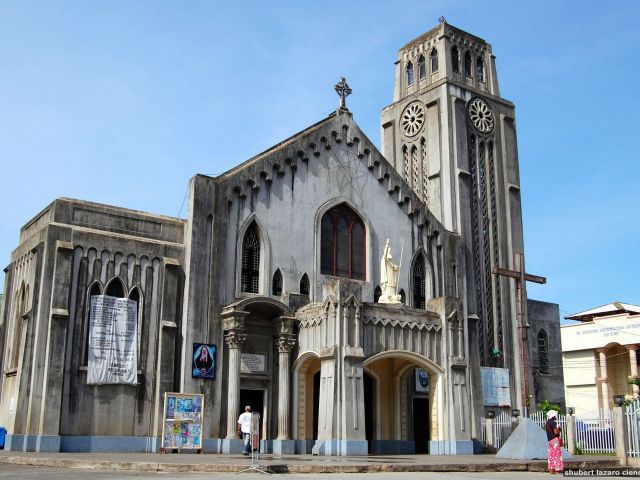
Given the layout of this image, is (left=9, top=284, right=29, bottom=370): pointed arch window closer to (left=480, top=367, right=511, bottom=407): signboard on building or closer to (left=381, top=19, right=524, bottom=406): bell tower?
(left=381, top=19, right=524, bottom=406): bell tower

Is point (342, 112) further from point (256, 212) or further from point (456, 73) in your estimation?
point (456, 73)

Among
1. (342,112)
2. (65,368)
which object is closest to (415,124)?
(342,112)

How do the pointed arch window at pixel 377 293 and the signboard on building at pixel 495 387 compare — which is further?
the signboard on building at pixel 495 387

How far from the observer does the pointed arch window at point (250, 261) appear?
97.3ft

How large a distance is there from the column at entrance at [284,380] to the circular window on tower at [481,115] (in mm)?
17606

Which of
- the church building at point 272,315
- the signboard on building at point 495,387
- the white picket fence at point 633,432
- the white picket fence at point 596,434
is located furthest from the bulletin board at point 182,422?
the signboard on building at point 495,387

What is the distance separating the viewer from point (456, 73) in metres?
41.2

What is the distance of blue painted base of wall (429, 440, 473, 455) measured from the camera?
28.3m

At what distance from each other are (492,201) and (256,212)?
49.2 ft

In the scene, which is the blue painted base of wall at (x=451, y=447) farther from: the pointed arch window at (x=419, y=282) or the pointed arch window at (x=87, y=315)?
the pointed arch window at (x=87, y=315)

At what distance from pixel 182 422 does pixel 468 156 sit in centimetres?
2081

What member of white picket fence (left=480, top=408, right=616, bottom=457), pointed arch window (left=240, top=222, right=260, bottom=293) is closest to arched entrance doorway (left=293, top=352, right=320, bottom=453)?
pointed arch window (left=240, top=222, right=260, bottom=293)

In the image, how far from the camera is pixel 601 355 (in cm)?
6081

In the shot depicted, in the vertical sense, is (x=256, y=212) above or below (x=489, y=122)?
below
